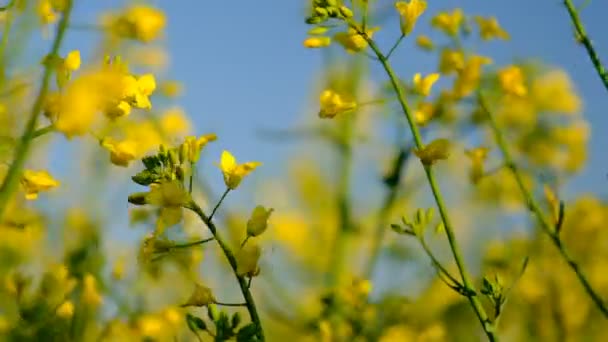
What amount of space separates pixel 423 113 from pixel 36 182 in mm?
896

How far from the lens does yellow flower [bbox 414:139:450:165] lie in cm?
144

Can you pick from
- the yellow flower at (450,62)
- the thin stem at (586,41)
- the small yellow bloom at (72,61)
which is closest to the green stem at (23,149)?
the small yellow bloom at (72,61)

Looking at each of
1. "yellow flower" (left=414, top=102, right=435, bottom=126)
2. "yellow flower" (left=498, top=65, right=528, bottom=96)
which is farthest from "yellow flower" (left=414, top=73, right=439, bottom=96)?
"yellow flower" (left=498, top=65, right=528, bottom=96)

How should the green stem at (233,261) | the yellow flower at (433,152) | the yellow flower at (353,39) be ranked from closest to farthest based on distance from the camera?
the green stem at (233,261)
the yellow flower at (433,152)
the yellow flower at (353,39)

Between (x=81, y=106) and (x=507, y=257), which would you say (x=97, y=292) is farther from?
(x=507, y=257)

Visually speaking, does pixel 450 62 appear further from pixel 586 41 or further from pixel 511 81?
pixel 586 41

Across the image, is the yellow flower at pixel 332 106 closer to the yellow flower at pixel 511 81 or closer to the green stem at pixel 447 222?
the green stem at pixel 447 222

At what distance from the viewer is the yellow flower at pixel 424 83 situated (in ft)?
5.87

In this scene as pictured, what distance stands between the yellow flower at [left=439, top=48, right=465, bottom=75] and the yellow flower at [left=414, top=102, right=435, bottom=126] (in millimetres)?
256

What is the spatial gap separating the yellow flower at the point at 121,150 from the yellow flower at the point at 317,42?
0.46 m

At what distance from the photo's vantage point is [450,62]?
2166 millimetres

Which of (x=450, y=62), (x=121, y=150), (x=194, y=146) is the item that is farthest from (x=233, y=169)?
(x=450, y=62)

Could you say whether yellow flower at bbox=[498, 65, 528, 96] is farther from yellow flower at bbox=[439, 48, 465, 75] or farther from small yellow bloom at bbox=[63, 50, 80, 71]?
small yellow bloom at bbox=[63, 50, 80, 71]

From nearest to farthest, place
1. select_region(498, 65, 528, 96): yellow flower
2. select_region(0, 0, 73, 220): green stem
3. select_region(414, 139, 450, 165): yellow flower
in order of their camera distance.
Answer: select_region(0, 0, 73, 220): green stem, select_region(414, 139, 450, 165): yellow flower, select_region(498, 65, 528, 96): yellow flower
